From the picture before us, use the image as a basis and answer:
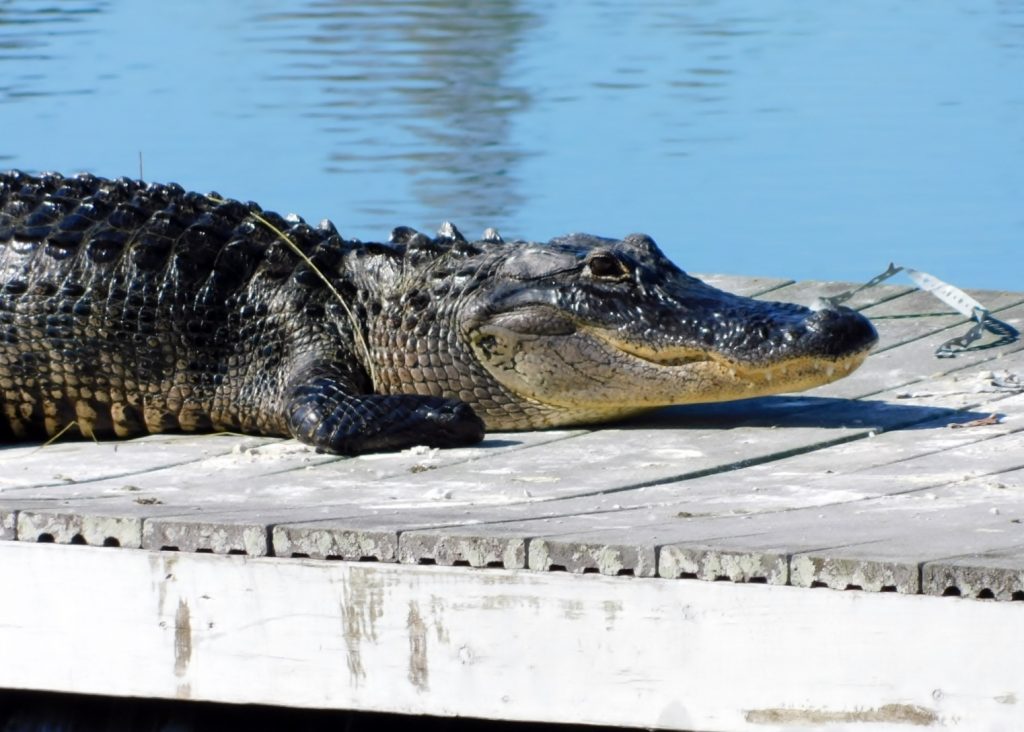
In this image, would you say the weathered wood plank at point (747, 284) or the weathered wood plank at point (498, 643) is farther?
the weathered wood plank at point (747, 284)

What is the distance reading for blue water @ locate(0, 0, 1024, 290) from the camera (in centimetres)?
1199

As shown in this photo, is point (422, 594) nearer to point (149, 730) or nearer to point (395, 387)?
point (149, 730)

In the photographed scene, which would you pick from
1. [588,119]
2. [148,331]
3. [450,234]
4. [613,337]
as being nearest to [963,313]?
[613,337]

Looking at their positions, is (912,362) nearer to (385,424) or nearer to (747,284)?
(747,284)

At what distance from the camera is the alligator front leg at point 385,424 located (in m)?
4.45

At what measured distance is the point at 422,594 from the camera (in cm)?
338

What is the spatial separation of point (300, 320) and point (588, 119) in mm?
10385

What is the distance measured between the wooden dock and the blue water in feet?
23.0

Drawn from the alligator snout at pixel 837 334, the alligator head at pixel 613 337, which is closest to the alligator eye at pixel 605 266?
the alligator head at pixel 613 337

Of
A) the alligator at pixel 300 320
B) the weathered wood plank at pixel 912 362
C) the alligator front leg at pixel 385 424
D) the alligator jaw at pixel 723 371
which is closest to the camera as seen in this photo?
the alligator front leg at pixel 385 424

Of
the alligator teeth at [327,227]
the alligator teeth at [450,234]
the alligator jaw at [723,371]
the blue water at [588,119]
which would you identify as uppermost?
the alligator teeth at [450,234]

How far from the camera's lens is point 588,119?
15.3 m

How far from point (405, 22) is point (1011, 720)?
18.0 m

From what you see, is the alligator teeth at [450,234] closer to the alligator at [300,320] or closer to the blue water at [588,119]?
the alligator at [300,320]
